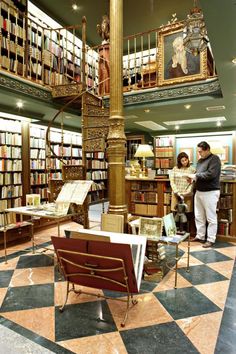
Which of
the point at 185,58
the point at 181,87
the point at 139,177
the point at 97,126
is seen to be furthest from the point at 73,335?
the point at 185,58

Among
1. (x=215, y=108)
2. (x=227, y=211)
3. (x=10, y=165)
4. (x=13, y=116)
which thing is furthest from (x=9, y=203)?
A: (x=215, y=108)

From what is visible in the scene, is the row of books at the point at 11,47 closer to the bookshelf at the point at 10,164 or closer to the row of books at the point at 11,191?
the bookshelf at the point at 10,164

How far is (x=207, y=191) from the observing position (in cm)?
348

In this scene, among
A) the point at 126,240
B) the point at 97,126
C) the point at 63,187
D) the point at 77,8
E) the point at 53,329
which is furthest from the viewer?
the point at 77,8

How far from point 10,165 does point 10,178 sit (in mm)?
253

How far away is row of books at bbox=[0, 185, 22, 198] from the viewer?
15.1ft

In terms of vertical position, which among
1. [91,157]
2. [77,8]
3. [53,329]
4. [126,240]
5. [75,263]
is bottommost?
[53,329]

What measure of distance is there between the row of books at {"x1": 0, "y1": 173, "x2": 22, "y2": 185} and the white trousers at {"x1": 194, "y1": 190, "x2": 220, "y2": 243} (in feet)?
11.1

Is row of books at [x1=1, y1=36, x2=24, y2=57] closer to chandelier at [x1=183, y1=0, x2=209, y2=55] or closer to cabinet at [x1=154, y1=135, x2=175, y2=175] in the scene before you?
chandelier at [x1=183, y1=0, x2=209, y2=55]

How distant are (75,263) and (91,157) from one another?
5738 millimetres

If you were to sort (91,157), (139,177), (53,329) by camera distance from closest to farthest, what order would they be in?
(53,329), (139,177), (91,157)

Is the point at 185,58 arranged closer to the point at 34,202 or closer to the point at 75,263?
the point at 34,202

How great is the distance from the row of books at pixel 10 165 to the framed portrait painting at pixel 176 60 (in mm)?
3119

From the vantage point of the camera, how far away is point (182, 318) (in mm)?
1878
